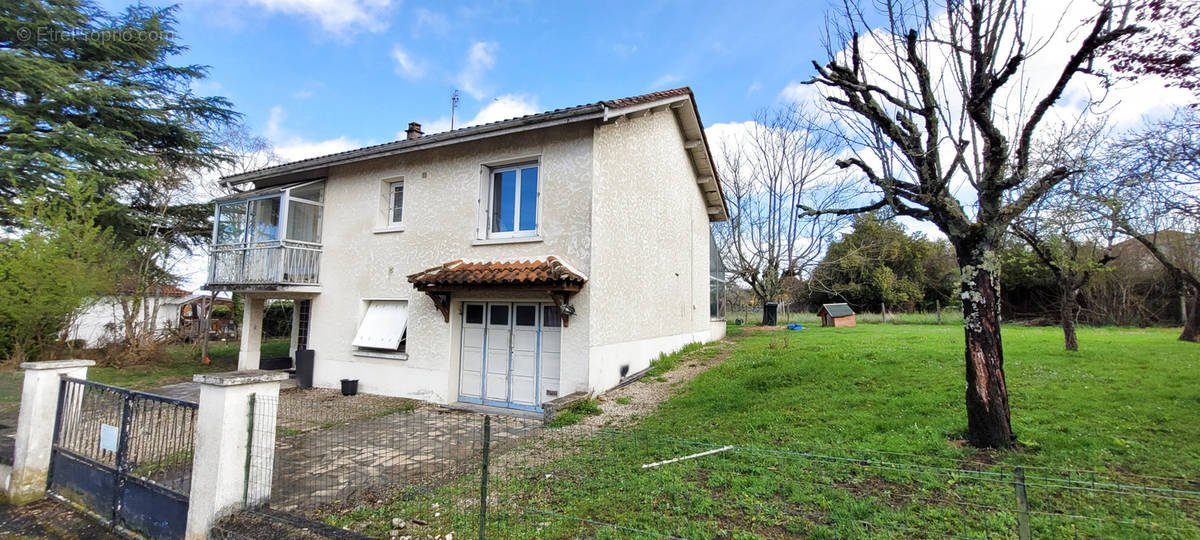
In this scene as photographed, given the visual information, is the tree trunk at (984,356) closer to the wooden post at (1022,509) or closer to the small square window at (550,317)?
the wooden post at (1022,509)

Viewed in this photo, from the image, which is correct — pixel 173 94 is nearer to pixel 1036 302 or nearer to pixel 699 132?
pixel 699 132

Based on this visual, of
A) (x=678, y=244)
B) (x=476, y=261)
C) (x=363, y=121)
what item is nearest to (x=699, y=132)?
(x=678, y=244)

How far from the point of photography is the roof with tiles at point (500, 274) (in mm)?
7652

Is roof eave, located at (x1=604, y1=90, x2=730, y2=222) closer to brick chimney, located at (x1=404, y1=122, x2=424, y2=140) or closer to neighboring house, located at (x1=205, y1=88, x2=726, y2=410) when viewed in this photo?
neighboring house, located at (x1=205, y1=88, x2=726, y2=410)

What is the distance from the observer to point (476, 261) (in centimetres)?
907

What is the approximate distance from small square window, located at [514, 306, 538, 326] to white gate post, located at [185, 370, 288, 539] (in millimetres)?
5042

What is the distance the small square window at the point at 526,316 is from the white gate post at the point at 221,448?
16.5ft

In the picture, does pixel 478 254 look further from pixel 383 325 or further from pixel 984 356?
pixel 984 356

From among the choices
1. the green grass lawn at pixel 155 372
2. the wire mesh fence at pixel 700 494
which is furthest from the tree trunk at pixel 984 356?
the green grass lawn at pixel 155 372

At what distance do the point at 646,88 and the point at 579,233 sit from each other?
173 inches

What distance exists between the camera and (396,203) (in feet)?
35.1

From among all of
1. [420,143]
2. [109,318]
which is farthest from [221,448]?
[109,318]

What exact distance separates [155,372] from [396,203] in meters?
9.15

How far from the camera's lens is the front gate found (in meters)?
4.18
